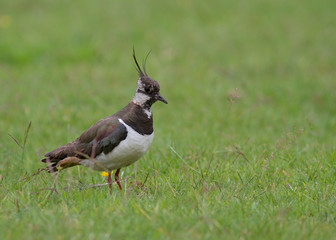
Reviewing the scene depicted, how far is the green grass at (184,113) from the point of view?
12.4 ft

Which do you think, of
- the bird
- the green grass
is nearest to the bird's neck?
the bird

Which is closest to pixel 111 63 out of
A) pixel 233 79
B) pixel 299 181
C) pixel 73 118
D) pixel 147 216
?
pixel 233 79

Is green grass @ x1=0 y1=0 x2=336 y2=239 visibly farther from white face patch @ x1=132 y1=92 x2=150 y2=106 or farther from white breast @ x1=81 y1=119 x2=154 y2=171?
white face patch @ x1=132 y1=92 x2=150 y2=106

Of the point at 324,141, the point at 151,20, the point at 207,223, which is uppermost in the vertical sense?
the point at 151,20

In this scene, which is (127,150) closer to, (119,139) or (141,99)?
(119,139)

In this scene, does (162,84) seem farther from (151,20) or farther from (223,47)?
(151,20)

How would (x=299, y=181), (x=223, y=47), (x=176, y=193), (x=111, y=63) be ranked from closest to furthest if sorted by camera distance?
(x=176, y=193), (x=299, y=181), (x=111, y=63), (x=223, y=47)

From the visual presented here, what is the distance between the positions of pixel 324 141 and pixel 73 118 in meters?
3.66

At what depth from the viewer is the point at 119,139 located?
15.4 ft

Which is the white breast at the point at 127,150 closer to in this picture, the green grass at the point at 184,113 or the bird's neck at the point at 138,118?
the bird's neck at the point at 138,118

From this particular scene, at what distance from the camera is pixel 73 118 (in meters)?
7.69

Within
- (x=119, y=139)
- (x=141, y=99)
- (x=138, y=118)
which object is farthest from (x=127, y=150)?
(x=141, y=99)

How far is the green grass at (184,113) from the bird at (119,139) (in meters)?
0.25

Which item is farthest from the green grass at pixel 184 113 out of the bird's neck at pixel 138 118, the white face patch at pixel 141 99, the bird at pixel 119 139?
the white face patch at pixel 141 99
